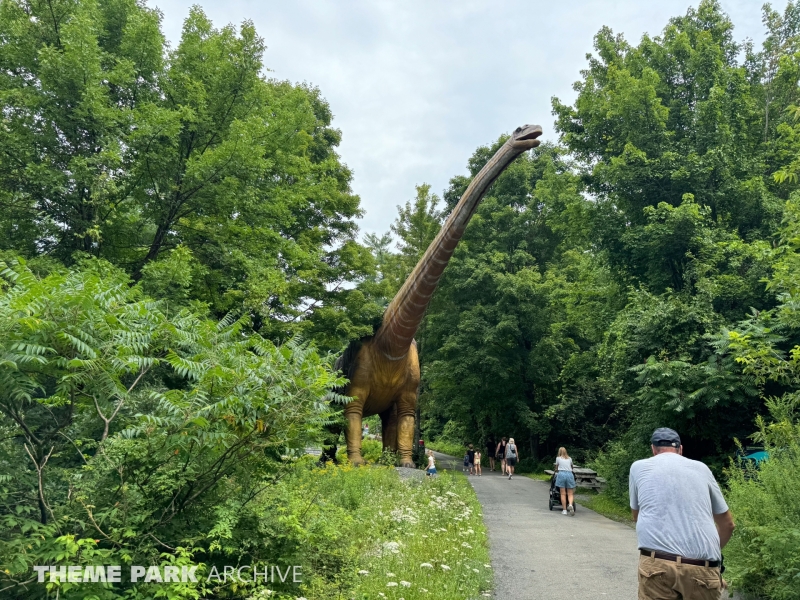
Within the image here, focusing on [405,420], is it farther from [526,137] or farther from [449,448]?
[449,448]

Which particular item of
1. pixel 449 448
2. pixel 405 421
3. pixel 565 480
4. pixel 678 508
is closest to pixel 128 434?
pixel 678 508

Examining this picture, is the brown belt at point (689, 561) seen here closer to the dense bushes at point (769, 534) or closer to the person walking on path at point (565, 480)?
the dense bushes at point (769, 534)

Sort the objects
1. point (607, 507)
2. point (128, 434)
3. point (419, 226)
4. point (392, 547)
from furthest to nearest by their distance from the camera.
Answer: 1. point (419, 226)
2. point (607, 507)
3. point (392, 547)
4. point (128, 434)

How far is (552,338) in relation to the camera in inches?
885

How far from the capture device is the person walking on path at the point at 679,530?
3.02m

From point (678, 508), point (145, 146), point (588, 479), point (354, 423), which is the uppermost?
point (145, 146)

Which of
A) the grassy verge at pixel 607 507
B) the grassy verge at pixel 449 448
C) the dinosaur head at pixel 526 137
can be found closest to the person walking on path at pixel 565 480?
the grassy verge at pixel 607 507

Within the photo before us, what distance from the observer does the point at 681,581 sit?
3.03 metres

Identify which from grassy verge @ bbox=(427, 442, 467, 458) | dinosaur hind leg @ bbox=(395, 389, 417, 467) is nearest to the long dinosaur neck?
dinosaur hind leg @ bbox=(395, 389, 417, 467)

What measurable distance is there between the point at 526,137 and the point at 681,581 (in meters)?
6.85

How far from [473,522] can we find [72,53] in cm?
937

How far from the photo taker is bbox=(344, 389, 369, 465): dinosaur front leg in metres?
13.3

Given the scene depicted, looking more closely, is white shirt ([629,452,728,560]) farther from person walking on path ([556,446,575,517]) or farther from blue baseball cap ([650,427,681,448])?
person walking on path ([556,446,575,517])

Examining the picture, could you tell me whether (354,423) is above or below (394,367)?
below
